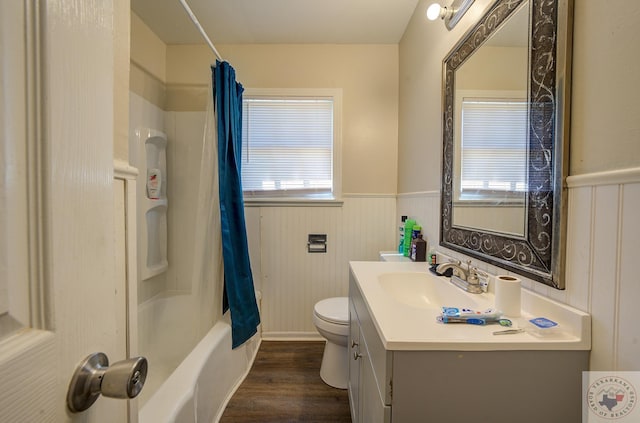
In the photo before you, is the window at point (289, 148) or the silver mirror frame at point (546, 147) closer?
the silver mirror frame at point (546, 147)

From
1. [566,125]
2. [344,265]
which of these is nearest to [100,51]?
[566,125]

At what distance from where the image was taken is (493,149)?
3.32 feet

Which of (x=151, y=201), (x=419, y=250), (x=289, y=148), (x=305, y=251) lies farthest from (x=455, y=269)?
(x=151, y=201)

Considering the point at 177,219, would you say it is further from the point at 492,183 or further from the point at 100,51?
the point at 492,183

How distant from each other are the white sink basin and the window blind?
3.58 feet

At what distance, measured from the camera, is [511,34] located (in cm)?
91

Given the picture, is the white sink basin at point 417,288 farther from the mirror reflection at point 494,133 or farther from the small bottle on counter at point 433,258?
the mirror reflection at point 494,133

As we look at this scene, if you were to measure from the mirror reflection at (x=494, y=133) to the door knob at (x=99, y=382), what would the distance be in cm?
100

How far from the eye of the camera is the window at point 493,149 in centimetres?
86

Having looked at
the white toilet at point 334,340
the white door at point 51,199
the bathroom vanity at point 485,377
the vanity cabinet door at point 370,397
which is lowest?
the white toilet at point 334,340

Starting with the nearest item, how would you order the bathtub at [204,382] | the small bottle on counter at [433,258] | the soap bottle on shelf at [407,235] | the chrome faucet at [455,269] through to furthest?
the bathtub at [204,382]
the chrome faucet at [455,269]
the small bottle on counter at [433,258]
the soap bottle on shelf at [407,235]

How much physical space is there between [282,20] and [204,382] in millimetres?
2228

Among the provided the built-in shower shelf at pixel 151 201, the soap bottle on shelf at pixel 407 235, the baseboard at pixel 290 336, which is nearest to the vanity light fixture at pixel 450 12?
the soap bottle on shelf at pixel 407 235

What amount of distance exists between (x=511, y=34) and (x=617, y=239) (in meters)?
0.73
